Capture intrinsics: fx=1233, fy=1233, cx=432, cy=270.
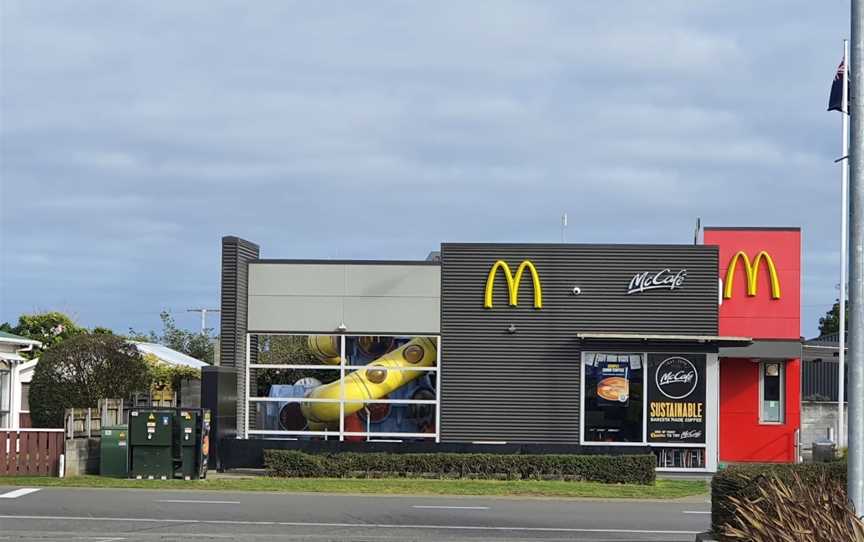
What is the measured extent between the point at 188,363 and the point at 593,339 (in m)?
20.0

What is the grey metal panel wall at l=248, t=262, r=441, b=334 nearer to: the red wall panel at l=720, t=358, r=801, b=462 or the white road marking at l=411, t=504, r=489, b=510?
the red wall panel at l=720, t=358, r=801, b=462

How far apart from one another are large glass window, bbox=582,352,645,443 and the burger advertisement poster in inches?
14.9

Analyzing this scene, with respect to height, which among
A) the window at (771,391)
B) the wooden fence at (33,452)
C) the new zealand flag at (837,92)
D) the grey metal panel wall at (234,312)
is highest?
the new zealand flag at (837,92)

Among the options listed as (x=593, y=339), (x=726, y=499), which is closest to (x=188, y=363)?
(x=593, y=339)

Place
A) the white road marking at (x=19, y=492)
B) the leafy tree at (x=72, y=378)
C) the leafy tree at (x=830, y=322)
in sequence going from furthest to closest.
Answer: the leafy tree at (x=830, y=322) → the leafy tree at (x=72, y=378) → the white road marking at (x=19, y=492)

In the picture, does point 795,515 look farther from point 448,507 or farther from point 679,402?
point 679,402

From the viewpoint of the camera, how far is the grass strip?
77.1ft

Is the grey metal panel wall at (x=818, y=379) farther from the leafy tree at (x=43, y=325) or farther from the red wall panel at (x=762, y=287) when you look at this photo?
the leafy tree at (x=43, y=325)

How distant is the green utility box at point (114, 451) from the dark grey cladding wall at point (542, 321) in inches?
316

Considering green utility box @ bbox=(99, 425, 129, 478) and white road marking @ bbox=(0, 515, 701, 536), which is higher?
green utility box @ bbox=(99, 425, 129, 478)

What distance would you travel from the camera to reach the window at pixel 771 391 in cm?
3278

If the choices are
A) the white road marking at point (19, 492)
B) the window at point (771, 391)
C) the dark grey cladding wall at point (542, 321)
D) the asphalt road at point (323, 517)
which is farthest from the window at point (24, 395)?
the window at point (771, 391)

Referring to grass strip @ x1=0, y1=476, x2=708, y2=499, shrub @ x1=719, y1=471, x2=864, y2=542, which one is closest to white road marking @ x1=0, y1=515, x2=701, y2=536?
shrub @ x1=719, y1=471, x2=864, y2=542

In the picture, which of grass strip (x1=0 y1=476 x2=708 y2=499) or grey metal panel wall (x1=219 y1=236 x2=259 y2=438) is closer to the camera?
grass strip (x1=0 y1=476 x2=708 y2=499)
